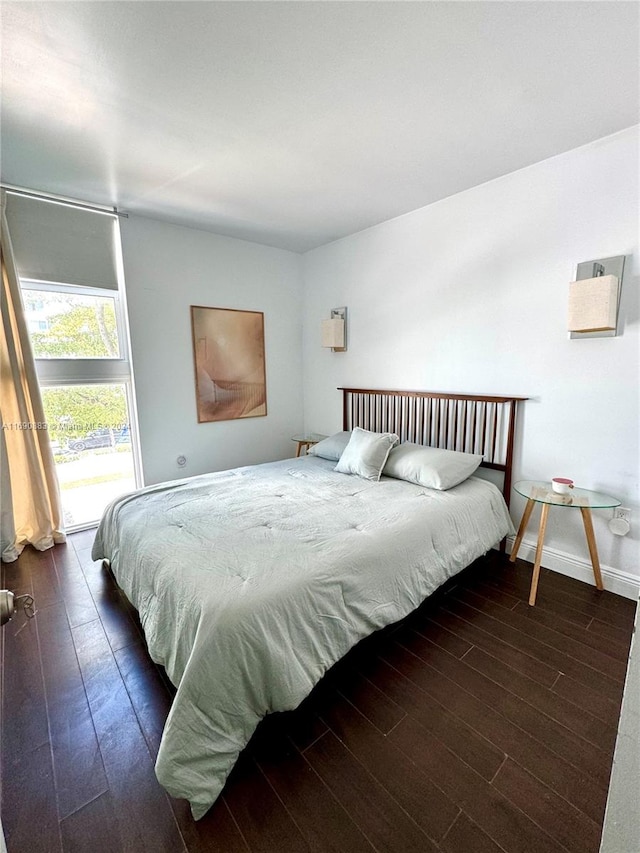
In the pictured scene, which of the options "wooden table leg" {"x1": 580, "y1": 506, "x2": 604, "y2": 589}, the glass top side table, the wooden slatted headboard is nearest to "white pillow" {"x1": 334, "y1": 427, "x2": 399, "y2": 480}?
the wooden slatted headboard

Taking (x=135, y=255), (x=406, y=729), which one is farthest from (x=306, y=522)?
(x=135, y=255)

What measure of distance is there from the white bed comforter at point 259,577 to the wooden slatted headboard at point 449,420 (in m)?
0.32

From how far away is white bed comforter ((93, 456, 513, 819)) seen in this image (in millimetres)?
1168

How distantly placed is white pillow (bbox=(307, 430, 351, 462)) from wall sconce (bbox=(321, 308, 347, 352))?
0.93 meters

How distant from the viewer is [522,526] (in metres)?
2.39

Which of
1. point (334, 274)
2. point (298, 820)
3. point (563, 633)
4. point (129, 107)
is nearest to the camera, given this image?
point (298, 820)

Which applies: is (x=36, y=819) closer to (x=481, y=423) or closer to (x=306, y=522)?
(x=306, y=522)

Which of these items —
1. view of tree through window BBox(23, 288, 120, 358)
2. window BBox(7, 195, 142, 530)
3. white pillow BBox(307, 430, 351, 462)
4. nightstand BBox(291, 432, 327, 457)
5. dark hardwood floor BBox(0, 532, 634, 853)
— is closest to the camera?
dark hardwood floor BBox(0, 532, 634, 853)

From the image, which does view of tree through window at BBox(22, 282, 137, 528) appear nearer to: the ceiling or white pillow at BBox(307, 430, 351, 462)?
the ceiling

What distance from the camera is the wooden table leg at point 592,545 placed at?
2107 mm

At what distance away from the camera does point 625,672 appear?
5.25 feet

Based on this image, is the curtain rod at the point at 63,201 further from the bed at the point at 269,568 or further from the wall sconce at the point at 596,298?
the wall sconce at the point at 596,298

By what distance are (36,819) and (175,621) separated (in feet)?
2.01

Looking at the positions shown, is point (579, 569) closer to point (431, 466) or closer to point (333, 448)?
point (431, 466)
